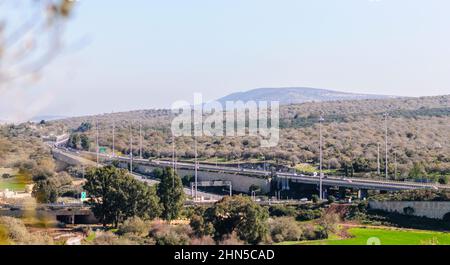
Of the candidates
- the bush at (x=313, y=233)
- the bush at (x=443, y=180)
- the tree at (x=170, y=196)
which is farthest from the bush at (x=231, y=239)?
the bush at (x=443, y=180)

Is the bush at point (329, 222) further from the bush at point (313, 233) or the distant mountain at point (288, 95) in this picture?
the distant mountain at point (288, 95)

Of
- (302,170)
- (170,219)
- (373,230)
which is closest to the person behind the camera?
(373,230)

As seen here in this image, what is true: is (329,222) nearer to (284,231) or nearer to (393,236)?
(393,236)

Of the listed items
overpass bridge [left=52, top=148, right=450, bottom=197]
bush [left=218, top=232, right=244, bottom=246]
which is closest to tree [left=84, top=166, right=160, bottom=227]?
bush [left=218, top=232, right=244, bottom=246]
